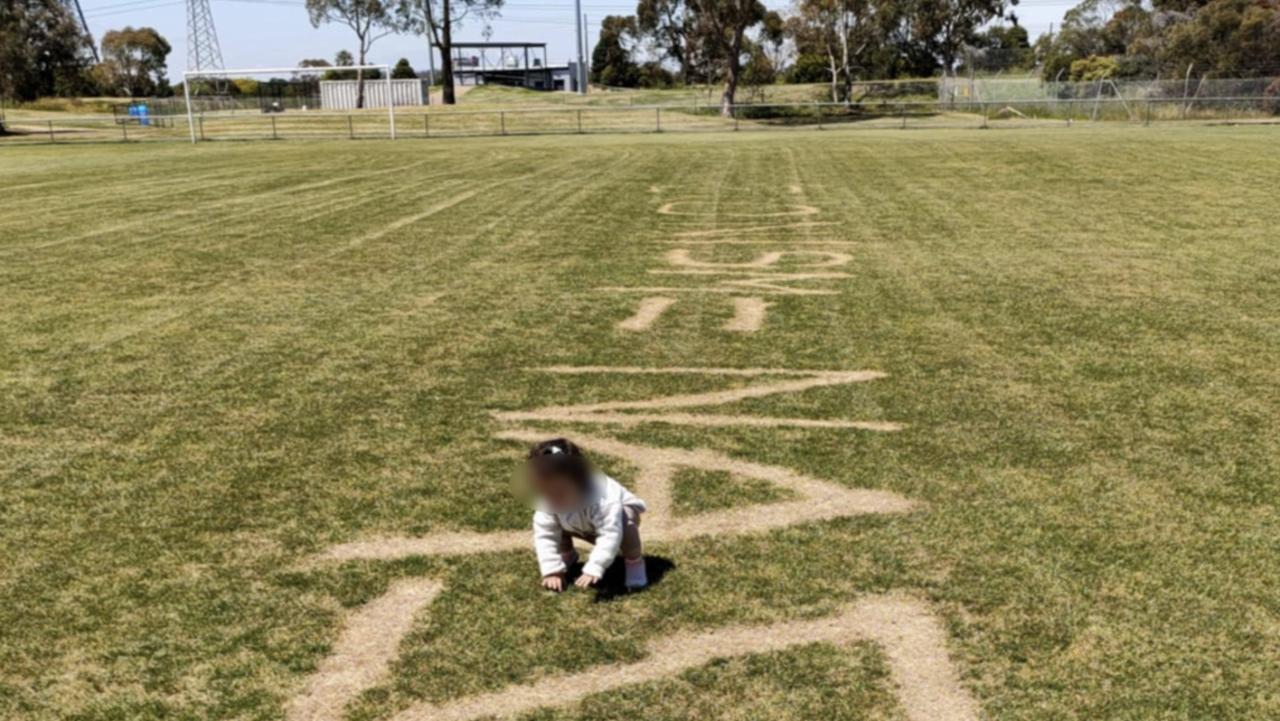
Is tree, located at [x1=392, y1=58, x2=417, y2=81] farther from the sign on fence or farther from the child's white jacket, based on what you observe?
the child's white jacket

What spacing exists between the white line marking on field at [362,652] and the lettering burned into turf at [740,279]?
3.86 meters

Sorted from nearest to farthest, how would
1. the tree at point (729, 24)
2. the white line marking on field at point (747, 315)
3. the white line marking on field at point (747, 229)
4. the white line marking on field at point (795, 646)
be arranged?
the white line marking on field at point (795, 646) < the white line marking on field at point (747, 315) < the white line marking on field at point (747, 229) < the tree at point (729, 24)

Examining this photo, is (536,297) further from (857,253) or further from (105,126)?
(105,126)

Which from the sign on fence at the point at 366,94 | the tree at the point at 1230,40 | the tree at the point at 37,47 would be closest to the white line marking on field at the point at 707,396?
the tree at the point at 1230,40

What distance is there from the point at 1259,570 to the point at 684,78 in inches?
3468

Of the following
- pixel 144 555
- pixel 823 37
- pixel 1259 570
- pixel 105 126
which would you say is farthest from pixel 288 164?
pixel 823 37

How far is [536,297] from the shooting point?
8.18 meters

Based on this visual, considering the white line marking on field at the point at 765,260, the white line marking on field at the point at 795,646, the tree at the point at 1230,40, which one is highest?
the tree at the point at 1230,40

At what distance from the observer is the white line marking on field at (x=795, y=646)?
9.42 ft

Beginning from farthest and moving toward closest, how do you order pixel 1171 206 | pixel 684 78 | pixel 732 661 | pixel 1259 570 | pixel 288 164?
pixel 684 78
pixel 288 164
pixel 1171 206
pixel 1259 570
pixel 732 661

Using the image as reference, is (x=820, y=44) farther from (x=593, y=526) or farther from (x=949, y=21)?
(x=593, y=526)

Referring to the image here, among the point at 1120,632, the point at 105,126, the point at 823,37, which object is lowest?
the point at 1120,632

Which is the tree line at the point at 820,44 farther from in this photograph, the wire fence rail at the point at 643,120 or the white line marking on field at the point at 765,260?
the white line marking on field at the point at 765,260

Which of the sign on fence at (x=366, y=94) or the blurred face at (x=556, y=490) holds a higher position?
the sign on fence at (x=366, y=94)
